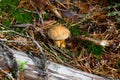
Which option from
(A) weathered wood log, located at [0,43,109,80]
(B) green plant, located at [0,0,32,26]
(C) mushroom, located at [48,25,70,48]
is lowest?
(A) weathered wood log, located at [0,43,109,80]

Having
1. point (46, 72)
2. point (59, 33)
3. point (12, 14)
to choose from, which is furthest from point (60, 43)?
point (12, 14)

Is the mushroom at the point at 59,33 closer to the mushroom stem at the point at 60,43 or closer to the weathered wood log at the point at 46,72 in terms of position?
the mushroom stem at the point at 60,43

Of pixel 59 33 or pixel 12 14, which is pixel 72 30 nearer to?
pixel 59 33

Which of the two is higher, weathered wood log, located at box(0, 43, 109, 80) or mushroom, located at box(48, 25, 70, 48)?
mushroom, located at box(48, 25, 70, 48)

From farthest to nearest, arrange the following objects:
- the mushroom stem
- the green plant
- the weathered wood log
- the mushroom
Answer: the green plant
the mushroom stem
the mushroom
the weathered wood log

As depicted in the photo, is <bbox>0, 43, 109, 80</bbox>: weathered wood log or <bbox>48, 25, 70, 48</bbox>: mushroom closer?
<bbox>0, 43, 109, 80</bbox>: weathered wood log

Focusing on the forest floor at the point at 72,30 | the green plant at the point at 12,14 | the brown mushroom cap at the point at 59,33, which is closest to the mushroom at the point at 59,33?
the brown mushroom cap at the point at 59,33

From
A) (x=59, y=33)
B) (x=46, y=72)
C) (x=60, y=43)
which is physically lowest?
(x=46, y=72)

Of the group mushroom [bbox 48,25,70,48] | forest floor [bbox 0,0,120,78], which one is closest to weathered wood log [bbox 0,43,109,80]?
forest floor [bbox 0,0,120,78]

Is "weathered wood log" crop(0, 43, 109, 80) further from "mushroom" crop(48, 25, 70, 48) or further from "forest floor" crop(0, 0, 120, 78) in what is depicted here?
"mushroom" crop(48, 25, 70, 48)

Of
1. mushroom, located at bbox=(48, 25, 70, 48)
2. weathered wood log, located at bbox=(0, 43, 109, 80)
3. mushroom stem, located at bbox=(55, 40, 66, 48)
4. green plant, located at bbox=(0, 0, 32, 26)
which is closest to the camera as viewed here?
weathered wood log, located at bbox=(0, 43, 109, 80)

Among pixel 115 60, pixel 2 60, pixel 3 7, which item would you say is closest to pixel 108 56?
pixel 115 60

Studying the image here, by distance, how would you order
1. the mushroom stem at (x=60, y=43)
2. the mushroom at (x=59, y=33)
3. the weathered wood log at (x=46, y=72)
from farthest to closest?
the mushroom stem at (x=60, y=43)
the mushroom at (x=59, y=33)
the weathered wood log at (x=46, y=72)
